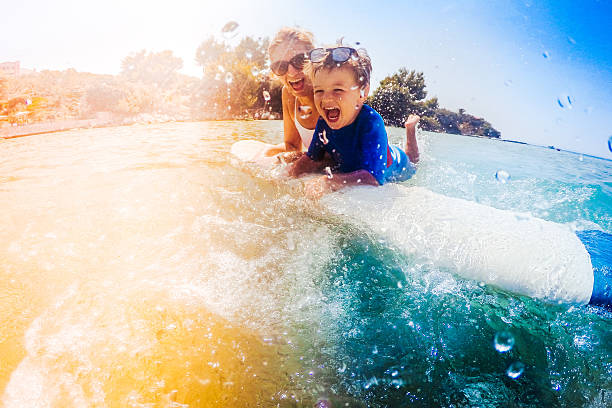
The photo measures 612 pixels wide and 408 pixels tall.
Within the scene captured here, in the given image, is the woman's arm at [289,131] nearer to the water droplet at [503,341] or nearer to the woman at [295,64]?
the woman at [295,64]

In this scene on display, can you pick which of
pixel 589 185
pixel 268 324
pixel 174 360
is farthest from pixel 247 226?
pixel 589 185

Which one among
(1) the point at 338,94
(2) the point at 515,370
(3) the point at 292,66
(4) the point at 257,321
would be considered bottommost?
(2) the point at 515,370

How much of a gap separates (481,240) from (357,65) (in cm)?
150

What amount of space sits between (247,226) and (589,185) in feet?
18.3

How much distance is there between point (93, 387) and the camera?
979 millimetres

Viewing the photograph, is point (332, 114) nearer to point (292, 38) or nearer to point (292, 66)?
point (292, 66)

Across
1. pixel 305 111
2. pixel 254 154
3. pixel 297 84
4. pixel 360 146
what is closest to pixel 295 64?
pixel 297 84

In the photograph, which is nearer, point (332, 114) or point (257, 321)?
point (257, 321)

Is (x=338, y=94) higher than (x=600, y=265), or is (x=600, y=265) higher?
→ (x=338, y=94)

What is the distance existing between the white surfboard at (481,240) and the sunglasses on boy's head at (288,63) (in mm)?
1429

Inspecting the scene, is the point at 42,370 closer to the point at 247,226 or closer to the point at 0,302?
the point at 0,302

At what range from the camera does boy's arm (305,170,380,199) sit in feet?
6.88

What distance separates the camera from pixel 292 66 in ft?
8.82

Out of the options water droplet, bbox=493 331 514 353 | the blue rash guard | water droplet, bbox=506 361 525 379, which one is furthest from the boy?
water droplet, bbox=506 361 525 379
